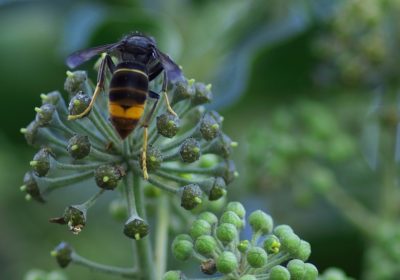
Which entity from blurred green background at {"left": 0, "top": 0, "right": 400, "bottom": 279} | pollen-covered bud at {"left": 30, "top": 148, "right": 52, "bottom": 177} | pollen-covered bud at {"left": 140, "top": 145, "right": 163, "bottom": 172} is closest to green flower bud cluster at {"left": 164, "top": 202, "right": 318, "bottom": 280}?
pollen-covered bud at {"left": 140, "top": 145, "right": 163, "bottom": 172}

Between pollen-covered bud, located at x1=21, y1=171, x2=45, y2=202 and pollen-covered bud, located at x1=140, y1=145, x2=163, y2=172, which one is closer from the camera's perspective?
pollen-covered bud, located at x1=140, y1=145, x2=163, y2=172

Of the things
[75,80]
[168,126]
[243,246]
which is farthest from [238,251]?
[75,80]

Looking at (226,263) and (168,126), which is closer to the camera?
(226,263)

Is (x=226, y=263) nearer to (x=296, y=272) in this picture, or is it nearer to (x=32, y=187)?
(x=296, y=272)

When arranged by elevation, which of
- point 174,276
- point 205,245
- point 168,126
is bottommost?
point 174,276

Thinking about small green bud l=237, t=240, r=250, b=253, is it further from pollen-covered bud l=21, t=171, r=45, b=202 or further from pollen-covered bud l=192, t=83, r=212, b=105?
pollen-covered bud l=21, t=171, r=45, b=202

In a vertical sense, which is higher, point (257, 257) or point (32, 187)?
point (32, 187)

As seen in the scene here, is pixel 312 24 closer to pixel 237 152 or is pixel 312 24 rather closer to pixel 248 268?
pixel 237 152
